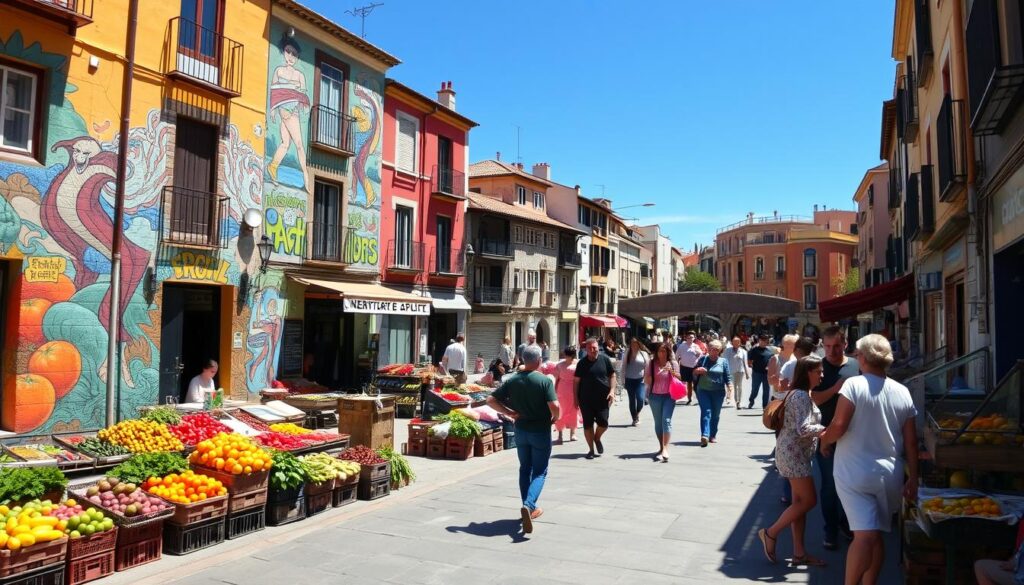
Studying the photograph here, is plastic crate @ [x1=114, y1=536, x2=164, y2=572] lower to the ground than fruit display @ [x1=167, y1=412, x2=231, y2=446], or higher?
lower

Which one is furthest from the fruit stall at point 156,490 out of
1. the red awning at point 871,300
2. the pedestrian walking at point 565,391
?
the red awning at point 871,300

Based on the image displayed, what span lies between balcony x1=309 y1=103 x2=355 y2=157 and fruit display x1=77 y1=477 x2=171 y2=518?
12.6m

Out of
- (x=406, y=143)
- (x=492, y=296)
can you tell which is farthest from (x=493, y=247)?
(x=406, y=143)

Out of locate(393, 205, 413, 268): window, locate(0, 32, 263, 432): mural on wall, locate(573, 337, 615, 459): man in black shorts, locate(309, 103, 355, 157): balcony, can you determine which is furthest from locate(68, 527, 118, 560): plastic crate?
locate(393, 205, 413, 268): window

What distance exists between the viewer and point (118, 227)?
41.3ft

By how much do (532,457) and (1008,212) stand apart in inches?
213

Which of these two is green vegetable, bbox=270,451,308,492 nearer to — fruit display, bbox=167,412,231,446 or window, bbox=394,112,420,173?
fruit display, bbox=167,412,231,446

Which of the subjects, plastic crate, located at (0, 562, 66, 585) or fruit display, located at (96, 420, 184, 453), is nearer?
plastic crate, located at (0, 562, 66, 585)

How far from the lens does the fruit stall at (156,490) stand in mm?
5258

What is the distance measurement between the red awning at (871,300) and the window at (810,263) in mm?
55642

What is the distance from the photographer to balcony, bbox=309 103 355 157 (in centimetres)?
1758

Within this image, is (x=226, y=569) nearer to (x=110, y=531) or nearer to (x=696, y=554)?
(x=110, y=531)

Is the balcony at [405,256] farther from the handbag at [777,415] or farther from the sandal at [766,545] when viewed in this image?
the sandal at [766,545]

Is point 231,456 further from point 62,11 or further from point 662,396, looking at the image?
point 62,11
